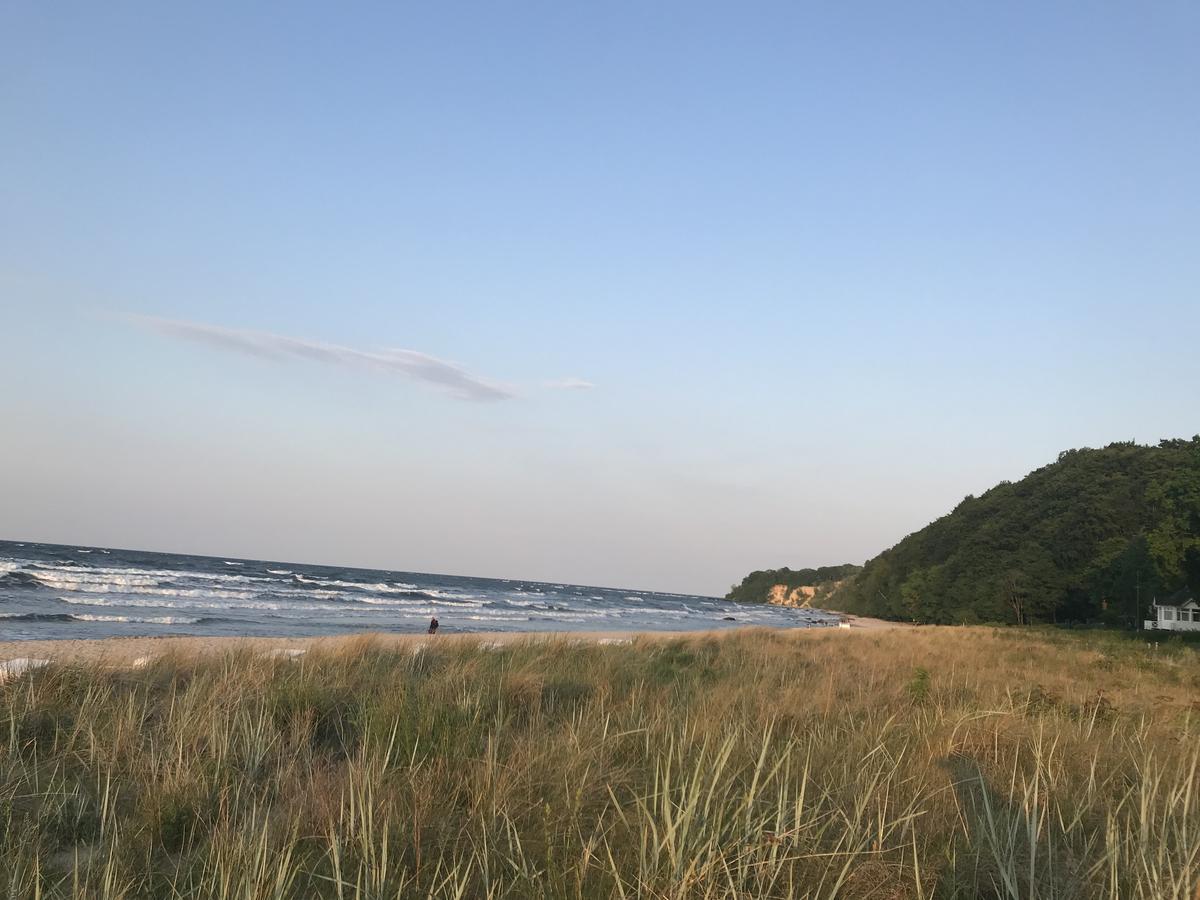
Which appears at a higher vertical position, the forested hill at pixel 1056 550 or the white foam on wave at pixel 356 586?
the forested hill at pixel 1056 550

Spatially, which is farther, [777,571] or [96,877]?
[777,571]

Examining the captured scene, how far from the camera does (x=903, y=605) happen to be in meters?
77.8

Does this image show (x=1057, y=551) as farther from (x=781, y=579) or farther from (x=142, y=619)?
(x=781, y=579)

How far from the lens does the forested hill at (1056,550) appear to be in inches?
2042

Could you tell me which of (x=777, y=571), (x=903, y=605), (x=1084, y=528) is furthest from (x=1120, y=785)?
(x=777, y=571)

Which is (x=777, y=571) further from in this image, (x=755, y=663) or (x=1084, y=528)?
(x=755, y=663)

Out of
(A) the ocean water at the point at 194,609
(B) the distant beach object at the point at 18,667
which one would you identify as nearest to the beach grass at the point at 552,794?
(B) the distant beach object at the point at 18,667

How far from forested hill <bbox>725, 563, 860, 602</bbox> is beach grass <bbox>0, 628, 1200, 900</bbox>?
175783 millimetres

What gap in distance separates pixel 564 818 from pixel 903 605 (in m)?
82.3

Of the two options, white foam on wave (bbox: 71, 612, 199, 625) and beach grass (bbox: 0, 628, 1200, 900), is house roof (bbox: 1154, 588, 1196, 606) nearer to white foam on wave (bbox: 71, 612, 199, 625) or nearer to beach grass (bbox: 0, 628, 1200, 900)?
beach grass (bbox: 0, 628, 1200, 900)

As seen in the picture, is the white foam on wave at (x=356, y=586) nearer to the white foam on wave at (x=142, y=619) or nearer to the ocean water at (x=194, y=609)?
the ocean water at (x=194, y=609)

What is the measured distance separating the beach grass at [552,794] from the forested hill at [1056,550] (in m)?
44.5

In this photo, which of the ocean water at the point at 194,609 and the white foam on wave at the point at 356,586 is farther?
the white foam on wave at the point at 356,586

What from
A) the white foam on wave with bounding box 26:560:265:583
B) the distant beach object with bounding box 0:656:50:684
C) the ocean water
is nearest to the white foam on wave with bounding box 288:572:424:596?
the ocean water
